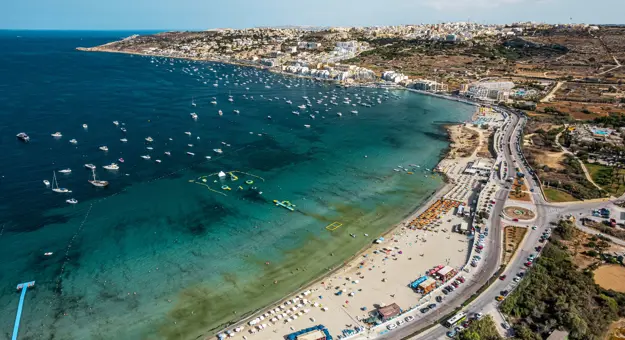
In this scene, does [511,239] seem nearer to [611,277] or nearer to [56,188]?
[611,277]

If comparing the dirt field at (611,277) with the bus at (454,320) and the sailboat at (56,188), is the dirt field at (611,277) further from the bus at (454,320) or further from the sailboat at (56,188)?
the sailboat at (56,188)

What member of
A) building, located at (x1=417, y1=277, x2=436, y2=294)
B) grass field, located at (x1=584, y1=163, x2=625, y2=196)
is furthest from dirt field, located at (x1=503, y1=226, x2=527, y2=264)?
grass field, located at (x1=584, y1=163, x2=625, y2=196)

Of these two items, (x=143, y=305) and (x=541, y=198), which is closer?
(x=143, y=305)

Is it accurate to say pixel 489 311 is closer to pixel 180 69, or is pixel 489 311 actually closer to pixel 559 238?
pixel 559 238

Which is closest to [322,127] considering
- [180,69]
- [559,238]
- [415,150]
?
[415,150]

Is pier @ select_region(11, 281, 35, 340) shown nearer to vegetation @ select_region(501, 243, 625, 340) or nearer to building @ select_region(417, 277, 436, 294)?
building @ select_region(417, 277, 436, 294)

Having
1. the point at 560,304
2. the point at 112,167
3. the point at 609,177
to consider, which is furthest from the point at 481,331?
the point at 112,167
